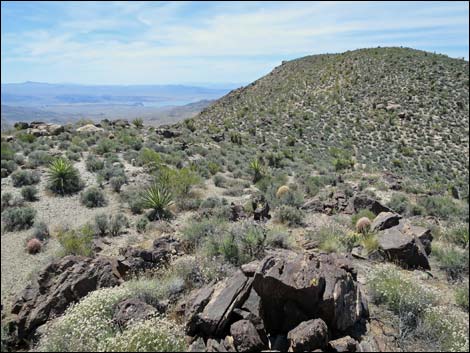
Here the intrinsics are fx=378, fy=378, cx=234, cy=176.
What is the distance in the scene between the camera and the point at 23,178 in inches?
518

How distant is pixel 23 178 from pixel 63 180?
135 cm

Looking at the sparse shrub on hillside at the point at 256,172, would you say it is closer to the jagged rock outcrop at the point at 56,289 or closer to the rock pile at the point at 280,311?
→ the jagged rock outcrop at the point at 56,289

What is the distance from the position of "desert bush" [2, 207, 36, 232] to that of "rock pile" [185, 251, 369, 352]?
6545 mm

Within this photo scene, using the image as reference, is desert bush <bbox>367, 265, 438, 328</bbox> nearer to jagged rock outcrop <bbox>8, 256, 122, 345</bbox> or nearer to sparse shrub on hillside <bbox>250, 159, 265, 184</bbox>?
jagged rock outcrop <bbox>8, 256, 122, 345</bbox>

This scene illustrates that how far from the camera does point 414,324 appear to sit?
6184mm

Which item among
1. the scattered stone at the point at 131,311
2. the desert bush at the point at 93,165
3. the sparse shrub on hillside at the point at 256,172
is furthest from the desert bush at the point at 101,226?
the sparse shrub on hillside at the point at 256,172

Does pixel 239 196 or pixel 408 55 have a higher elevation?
pixel 408 55

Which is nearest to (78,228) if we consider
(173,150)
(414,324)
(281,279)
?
(281,279)

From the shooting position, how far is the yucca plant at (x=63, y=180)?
12977 mm

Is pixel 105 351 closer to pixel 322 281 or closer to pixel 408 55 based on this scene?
pixel 322 281

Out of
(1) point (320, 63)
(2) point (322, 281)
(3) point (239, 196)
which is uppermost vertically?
(1) point (320, 63)

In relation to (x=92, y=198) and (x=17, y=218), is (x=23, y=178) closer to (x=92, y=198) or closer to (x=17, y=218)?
(x=92, y=198)

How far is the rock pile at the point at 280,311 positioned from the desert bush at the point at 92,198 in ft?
24.6

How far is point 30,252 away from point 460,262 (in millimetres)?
10095
